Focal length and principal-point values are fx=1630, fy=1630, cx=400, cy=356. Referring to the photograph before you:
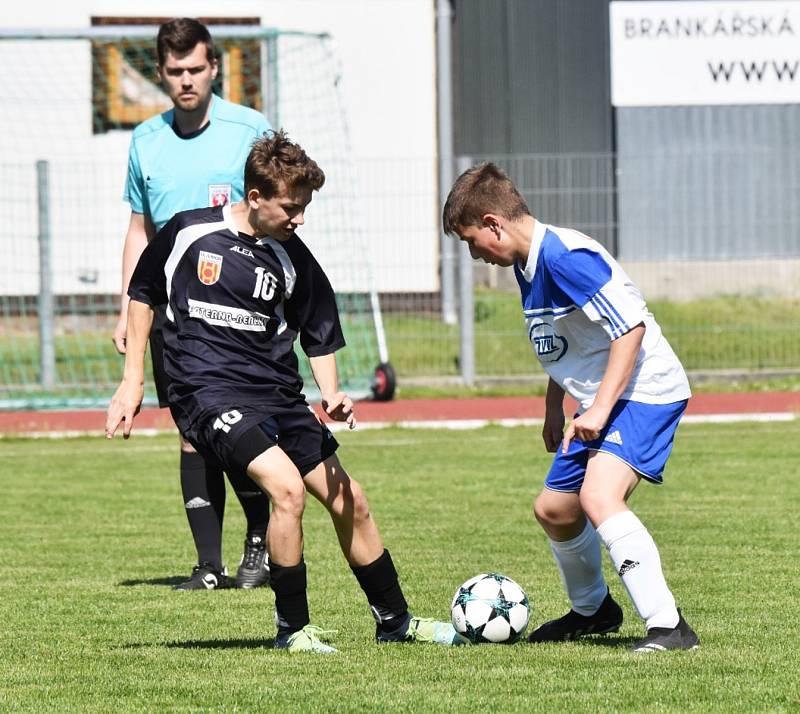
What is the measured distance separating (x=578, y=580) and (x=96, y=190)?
483 inches

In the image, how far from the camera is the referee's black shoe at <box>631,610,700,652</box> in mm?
5137

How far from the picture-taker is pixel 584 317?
5336 mm

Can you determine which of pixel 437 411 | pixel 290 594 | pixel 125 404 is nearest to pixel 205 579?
pixel 125 404

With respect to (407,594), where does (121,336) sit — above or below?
above

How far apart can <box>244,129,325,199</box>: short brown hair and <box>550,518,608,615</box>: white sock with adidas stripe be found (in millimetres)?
1504

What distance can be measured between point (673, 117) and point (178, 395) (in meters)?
13.6

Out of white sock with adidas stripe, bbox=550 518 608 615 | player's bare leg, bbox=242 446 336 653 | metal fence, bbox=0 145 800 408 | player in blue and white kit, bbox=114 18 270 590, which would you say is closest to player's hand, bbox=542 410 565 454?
white sock with adidas stripe, bbox=550 518 608 615

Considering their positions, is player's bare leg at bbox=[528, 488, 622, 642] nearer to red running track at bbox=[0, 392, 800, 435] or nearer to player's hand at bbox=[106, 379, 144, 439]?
player's hand at bbox=[106, 379, 144, 439]

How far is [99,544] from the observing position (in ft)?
26.5

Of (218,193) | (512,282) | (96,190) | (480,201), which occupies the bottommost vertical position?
(512,282)

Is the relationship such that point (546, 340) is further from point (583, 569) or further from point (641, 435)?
point (583, 569)

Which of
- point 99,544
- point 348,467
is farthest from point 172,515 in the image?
point 348,467

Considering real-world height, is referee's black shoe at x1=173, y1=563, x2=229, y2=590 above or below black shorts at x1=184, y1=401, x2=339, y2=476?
below

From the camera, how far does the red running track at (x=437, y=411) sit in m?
13.6
